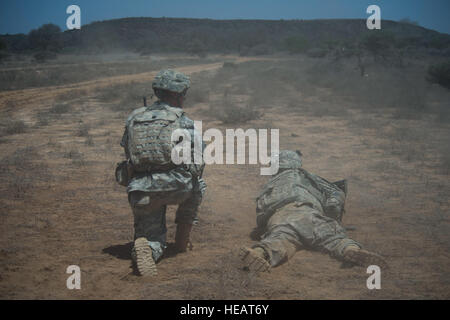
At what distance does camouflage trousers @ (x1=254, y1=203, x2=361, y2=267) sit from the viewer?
425 cm

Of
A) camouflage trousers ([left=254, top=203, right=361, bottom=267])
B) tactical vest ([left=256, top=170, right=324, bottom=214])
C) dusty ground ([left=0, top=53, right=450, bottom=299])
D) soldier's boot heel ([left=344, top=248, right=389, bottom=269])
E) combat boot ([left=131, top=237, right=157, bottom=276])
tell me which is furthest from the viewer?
tactical vest ([left=256, top=170, right=324, bottom=214])

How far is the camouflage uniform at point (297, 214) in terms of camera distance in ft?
13.9

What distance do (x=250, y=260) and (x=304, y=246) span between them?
944mm

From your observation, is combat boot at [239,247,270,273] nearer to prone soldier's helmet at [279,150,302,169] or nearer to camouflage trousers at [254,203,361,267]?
camouflage trousers at [254,203,361,267]

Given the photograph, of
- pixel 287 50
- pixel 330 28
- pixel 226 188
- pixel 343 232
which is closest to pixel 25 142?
pixel 226 188

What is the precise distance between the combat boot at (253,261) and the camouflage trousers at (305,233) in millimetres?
293

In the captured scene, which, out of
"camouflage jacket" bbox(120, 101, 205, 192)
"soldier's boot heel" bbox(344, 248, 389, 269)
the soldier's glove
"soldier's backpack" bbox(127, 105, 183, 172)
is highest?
"soldier's backpack" bbox(127, 105, 183, 172)

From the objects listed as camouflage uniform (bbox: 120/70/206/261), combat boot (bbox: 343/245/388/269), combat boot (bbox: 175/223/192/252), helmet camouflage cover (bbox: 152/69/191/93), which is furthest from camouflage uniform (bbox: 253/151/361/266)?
helmet camouflage cover (bbox: 152/69/191/93)

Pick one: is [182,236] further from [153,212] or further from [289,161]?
[289,161]

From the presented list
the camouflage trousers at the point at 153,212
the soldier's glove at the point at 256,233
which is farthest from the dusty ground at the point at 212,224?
the camouflage trousers at the point at 153,212

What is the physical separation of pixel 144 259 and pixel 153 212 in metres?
0.47

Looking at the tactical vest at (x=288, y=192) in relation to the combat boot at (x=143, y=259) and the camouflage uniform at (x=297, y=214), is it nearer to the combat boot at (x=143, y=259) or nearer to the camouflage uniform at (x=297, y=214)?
the camouflage uniform at (x=297, y=214)

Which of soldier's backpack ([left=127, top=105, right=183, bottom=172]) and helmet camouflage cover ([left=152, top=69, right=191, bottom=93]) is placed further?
helmet camouflage cover ([left=152, top=69, right=191, bottom=93])

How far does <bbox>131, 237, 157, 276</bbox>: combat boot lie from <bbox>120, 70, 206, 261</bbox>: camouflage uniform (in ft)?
0.29
